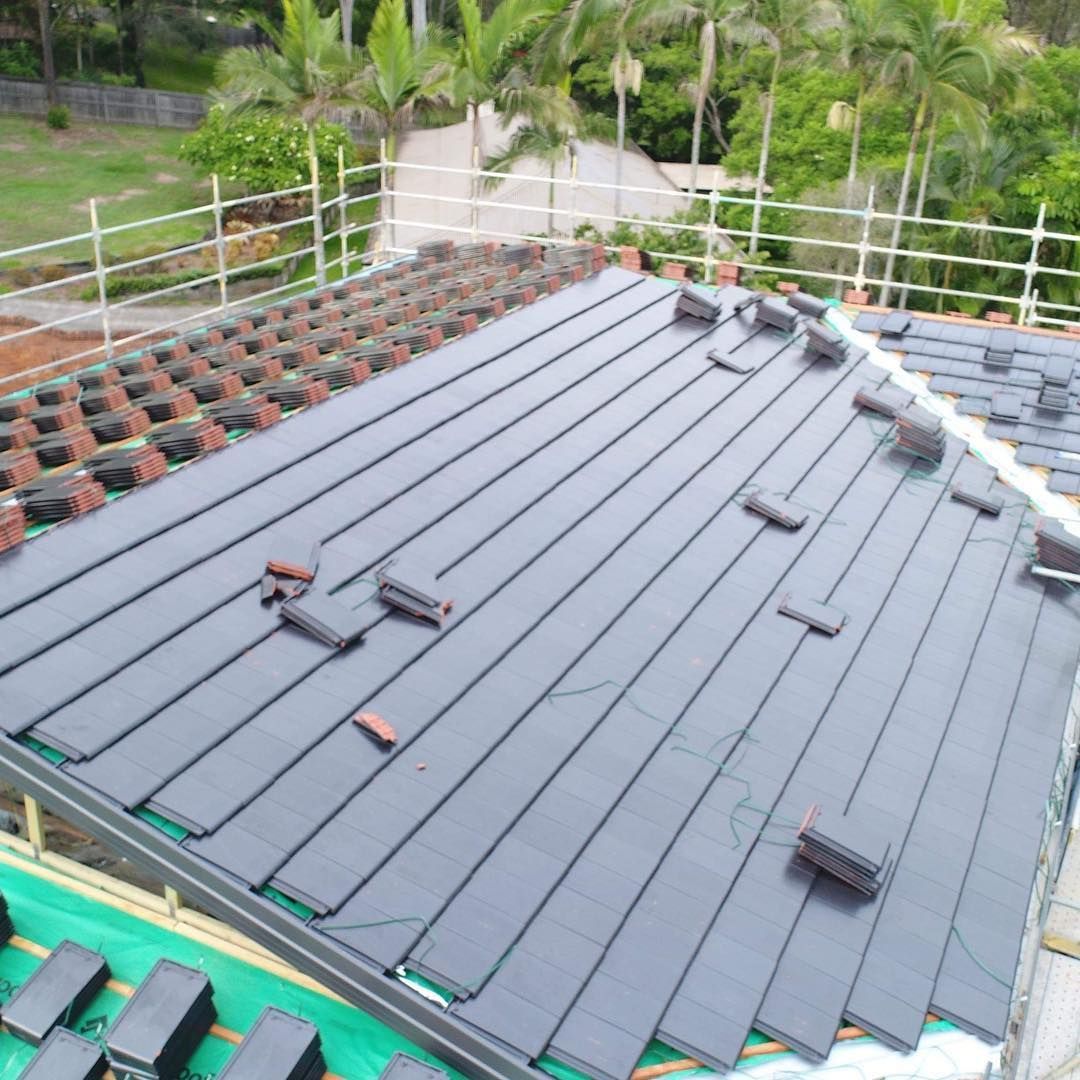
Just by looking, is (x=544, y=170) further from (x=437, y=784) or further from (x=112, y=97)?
(x=437, y=784)

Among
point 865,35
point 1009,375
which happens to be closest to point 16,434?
point 1009,375

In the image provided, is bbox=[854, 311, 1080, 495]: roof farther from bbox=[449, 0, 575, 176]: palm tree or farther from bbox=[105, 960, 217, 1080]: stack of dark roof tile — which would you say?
bbox=[105, 960, 217, 1080]: stack of dark roof tile

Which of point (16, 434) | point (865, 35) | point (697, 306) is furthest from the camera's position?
point (865, 35)

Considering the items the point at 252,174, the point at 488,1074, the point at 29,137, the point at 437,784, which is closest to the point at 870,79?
the point at 252,174

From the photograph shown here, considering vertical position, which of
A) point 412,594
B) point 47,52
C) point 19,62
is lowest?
point 412,594

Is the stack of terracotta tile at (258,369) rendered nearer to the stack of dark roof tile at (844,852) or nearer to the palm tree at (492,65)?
the stack of dark roof tile at (844,852)

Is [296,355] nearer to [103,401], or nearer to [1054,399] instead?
[103,401]
